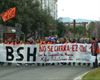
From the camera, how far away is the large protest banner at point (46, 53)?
28828 millimetres

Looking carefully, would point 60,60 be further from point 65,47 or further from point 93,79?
point 93,79

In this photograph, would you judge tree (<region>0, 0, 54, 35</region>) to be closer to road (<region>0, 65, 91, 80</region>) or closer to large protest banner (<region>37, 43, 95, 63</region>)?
large protest banner (<region>37, 43, 95, 63</region>)

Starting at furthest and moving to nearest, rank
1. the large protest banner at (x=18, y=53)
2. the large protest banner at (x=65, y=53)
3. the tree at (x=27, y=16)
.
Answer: the tree at (x=27, y=16) → the large protest banner at (x=65, y=53) → the large protest banner at (x=18, y=53)

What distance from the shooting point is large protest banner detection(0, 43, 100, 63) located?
2883 cm

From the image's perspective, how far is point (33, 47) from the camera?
2923 centimetres

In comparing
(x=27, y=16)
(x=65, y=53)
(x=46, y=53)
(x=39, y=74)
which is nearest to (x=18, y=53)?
(x=46, y=53)

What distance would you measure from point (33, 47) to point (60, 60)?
1.91 metres

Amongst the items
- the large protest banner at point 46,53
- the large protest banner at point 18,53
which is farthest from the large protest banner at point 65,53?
the large protest banner at point 18,53

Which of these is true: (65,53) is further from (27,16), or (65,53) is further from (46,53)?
(27,16)

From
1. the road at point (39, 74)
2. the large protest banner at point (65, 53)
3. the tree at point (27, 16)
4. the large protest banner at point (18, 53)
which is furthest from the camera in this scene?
the tree at point (27, 16)

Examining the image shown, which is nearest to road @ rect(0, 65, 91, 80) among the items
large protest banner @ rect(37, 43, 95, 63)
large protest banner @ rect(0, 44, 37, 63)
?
large protest banner @ rect(0, 44, 37, 63)

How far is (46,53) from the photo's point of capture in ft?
96.3

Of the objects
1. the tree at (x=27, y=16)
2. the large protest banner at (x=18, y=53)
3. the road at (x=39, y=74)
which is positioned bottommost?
the road at (x=39, y=74)

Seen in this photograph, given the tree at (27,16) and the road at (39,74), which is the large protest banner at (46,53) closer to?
the road at (39,74)
